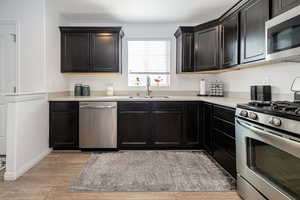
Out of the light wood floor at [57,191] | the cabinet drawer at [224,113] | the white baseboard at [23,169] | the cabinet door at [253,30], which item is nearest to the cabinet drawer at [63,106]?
the white baseboard at [23,169]

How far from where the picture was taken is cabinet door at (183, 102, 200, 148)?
3.66 m

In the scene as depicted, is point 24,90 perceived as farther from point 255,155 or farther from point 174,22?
point 255,155

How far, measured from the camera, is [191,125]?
145 inches

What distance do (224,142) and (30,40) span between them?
320 cm

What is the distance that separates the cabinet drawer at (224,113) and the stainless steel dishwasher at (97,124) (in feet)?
5.25

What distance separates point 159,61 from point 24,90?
8.09 ft

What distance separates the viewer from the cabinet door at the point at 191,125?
12.0 feet

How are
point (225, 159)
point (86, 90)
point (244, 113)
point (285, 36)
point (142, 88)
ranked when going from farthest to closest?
point (142, 88)
point (86, 90)
point (225, 159)
point (244, 113)
point (285, 36)

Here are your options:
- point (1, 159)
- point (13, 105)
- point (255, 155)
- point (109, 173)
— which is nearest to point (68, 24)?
point (13, 105)

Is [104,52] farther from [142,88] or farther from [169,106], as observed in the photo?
[169,106]

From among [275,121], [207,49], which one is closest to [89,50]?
[207,49]

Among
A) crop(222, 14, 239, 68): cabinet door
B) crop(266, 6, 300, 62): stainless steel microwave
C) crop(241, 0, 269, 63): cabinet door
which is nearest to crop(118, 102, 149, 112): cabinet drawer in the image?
crop(222, 14, 239, 68): cabinet door

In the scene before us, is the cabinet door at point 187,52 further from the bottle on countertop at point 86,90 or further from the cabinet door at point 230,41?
the bottle on countertop at point 86,90

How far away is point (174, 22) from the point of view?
14.1ft
